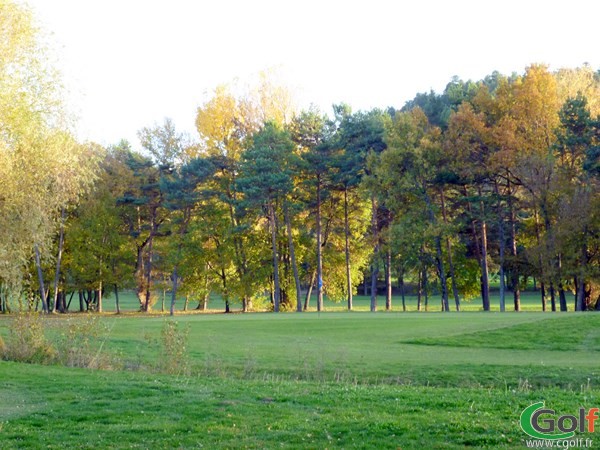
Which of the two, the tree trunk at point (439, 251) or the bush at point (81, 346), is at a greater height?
the tree trunk at point (439, 251)

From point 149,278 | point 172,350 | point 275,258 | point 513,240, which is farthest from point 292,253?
point 172,350

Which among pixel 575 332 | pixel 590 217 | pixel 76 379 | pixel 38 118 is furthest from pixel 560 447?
pixel 590 217

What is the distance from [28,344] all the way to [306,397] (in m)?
10.4

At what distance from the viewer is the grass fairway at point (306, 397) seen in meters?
9.27

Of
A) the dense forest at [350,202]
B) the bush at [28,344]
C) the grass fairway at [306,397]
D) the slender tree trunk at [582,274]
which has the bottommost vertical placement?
the grass fairway at [306,397]

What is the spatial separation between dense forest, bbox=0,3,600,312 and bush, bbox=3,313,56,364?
81.6 ft

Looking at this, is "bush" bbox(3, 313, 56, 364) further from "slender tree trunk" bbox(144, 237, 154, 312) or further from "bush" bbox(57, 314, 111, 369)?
"slender tree trunk" bbox(144, 237, 154, 312)

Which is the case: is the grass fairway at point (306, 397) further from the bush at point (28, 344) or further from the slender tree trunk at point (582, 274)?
the slender tree trunk at point (582, 274)

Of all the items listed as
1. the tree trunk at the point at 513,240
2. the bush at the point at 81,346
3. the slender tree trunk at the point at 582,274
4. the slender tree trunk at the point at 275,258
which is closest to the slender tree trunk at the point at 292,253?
the slender tree trunk at the point at 275,258

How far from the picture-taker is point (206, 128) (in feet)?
203

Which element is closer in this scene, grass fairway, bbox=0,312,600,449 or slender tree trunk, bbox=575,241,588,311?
grass fairway, bbox=0,312,600,449

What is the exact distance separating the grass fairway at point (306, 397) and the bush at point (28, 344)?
2.51 feet

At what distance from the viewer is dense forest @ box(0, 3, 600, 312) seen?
48.1 metres

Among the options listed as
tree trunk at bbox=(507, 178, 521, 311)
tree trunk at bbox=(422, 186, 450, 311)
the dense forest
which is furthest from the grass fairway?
tree trunk at bbox=(422, 186, 450, 311)
